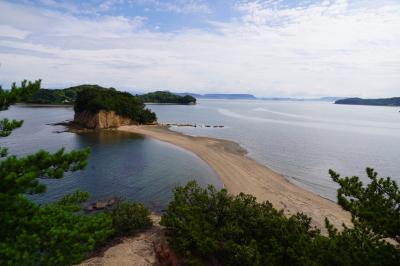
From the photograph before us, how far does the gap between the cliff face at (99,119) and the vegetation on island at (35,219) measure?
7942 centimetres

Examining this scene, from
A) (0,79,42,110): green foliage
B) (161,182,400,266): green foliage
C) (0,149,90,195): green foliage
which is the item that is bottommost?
(161,182,400,266): green foliage

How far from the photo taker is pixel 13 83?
990cm

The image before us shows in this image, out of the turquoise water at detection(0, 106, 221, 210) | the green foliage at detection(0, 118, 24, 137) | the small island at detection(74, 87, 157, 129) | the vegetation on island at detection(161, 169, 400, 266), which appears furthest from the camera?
the small island at detection(74, 87, 157, 129)

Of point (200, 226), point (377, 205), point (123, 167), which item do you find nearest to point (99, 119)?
point (123, 167)

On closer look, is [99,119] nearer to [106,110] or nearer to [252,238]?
[106,110]

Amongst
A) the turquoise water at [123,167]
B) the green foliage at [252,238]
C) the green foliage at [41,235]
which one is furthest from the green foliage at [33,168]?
the turquoise water at [123,167]

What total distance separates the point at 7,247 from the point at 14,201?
4.45ft

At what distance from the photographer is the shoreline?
33.6 m

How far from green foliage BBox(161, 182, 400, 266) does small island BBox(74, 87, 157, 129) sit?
69.0 metres

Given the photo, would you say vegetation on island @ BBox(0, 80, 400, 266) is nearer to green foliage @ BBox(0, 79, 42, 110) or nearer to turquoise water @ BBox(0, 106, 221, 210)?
green foliage @ BBox(0, 79, 42, 110)

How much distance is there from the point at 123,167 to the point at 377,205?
4108 centimetres

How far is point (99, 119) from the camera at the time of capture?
86812 mm

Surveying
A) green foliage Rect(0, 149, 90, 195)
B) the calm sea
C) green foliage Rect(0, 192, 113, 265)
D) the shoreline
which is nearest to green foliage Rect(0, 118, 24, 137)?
green foliage Rect(0, 149, 90, 195)

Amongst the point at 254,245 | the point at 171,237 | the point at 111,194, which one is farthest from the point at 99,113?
the point at 254,245
